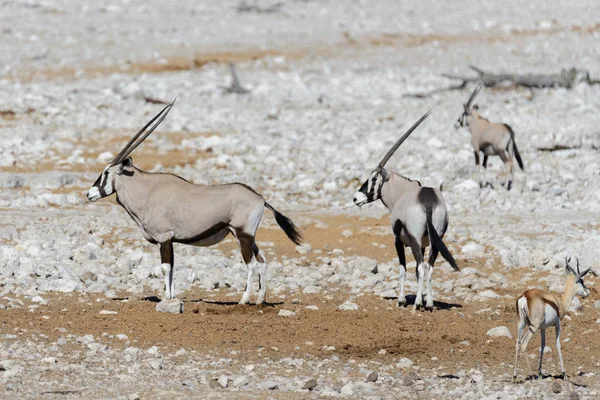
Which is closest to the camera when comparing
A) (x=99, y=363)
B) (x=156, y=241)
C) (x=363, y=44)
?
(x=99, y=363)

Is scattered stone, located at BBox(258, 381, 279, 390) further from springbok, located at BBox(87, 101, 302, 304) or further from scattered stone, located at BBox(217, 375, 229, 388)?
springbok, located at BBox(87, 101, 302, 304)

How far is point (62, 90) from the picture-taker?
982 inches

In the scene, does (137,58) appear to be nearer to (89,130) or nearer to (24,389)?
(89,130)

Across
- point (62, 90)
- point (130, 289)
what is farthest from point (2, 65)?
point (130, 289)

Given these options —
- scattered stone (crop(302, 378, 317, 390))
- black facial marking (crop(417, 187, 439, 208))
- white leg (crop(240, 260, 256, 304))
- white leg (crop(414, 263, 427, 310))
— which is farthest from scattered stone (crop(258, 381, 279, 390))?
black facial marking (crop(417, 187, 439, 208))

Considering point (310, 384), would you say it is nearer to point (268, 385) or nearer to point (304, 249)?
point (268, 385)

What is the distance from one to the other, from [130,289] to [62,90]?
13994mm

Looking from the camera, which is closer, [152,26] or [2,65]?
[2,65]

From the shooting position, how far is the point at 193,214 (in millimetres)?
10938

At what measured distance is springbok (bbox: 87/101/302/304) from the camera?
35.8 ft

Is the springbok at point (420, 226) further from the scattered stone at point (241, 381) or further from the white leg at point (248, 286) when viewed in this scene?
the scattered stone at point (241, 381)

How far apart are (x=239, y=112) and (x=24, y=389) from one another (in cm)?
1514

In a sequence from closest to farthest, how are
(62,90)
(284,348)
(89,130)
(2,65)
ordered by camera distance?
(284,348) → (89,130) → (62,90) → (2,65)

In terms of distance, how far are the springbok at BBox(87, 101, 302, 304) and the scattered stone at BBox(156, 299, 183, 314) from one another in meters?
0.42
